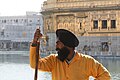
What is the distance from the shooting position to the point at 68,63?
11.4 feet

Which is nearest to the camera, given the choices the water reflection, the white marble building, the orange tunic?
the orange tunic

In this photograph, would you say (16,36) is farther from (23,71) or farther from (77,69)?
(77,69)

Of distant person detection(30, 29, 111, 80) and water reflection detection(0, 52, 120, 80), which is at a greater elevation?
distant person detection(30, 29, 111, 80)

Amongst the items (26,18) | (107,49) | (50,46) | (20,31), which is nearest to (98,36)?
(107,49)

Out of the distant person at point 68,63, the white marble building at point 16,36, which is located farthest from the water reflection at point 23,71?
the white marble building at point 16,36

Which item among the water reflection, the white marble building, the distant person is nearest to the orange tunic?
the distant person

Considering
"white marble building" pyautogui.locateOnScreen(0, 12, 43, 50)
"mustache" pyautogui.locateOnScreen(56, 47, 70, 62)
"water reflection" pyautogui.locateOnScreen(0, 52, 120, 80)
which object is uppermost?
"mustache" pyautogui.locateOnScreen(56, 47, 70, 62)

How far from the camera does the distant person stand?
136 inches

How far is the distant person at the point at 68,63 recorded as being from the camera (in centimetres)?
346

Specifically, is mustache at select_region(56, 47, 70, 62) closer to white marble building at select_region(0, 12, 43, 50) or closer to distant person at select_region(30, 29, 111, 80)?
distant person at select_region(30, 29, 111, 80)

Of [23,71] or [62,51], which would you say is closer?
[62,51]

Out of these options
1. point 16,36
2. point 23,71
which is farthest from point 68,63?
point 16,36

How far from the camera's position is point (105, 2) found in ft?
150

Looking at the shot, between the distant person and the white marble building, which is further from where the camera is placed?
the white marble building
